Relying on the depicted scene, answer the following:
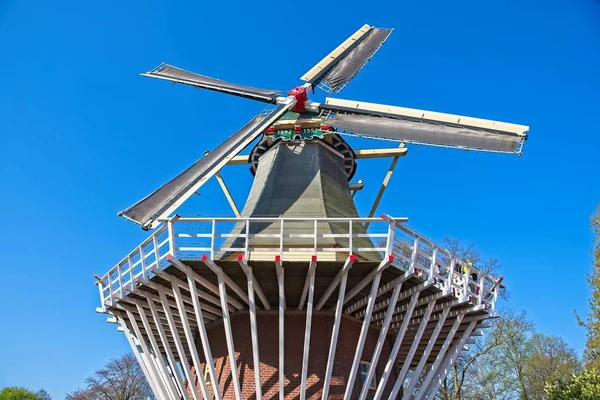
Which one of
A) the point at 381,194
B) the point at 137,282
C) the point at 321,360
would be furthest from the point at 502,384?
the point at 137,282

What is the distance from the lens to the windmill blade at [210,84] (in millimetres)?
17766

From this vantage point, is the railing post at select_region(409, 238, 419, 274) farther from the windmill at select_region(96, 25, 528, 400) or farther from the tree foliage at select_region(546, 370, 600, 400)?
the tree foliage at select_region(546, 370, 600, 400)

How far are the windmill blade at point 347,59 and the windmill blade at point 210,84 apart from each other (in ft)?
5.57

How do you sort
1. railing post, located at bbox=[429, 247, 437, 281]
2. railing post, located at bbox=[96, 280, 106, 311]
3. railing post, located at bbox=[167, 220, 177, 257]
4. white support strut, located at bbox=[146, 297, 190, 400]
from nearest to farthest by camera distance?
railing post, located at bbox=[167, 220, 177, 257] < railing post, located at bbox=[429, 247, 437, 281] < white support strut, located at bbox=[146, 297, 190, 400] < railing post, located at bbox=[96, 280, 106, 311]

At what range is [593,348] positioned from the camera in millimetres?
22891

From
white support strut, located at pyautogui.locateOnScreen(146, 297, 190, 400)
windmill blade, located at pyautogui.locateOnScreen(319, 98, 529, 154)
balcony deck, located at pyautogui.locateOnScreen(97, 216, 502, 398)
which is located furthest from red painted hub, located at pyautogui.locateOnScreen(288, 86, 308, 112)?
white support strut, located at pyautogui.locateOnScreen(146, 297, 190, 400)

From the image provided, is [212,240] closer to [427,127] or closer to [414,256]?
[414,256]

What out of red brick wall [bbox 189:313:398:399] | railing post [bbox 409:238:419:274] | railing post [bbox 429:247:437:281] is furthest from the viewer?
red brick wall [bbox 189:313:398:399]

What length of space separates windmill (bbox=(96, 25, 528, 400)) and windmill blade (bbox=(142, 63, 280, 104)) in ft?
4.61

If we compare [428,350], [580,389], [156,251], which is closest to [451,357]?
[428,350]

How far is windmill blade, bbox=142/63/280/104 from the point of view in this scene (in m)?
17.8

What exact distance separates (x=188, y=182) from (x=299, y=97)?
580 centimetres

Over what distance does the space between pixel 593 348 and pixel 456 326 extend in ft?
47.5

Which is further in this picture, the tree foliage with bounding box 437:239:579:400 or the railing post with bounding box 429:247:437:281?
the tree foliage with bounding box 437:239:579:400
